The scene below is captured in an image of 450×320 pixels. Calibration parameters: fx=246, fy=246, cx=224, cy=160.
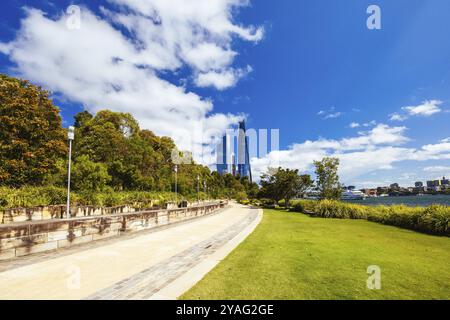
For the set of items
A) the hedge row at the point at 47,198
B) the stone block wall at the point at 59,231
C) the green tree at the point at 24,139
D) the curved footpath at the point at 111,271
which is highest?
the green tree at the point at 24,139

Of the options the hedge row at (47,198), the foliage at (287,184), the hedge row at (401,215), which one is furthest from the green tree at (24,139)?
the foliage at (287,184)

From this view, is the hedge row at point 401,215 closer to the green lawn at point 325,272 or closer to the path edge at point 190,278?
the green lawn at point 325,272

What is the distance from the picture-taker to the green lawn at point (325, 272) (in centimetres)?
445

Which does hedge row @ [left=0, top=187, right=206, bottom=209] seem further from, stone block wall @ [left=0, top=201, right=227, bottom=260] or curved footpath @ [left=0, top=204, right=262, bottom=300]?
curved footpath @ [left=0, top=204, right=262, bottom=300]

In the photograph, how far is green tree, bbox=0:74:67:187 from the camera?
1647cm

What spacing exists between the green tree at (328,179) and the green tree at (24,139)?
27257 mm

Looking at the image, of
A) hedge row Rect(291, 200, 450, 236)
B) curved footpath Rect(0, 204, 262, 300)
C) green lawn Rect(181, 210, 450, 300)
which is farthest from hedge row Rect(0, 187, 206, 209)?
hedge row Rect(291, 200, 450, 236)

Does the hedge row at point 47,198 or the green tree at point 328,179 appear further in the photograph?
the green tree at point 328,179

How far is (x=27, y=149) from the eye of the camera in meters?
17.3

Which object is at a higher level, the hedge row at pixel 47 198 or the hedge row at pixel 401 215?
the hedge row at pixel 47 198

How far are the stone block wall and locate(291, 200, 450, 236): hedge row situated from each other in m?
14.8

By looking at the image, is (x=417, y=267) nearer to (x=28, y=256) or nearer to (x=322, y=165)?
(x=28, y=256)
